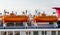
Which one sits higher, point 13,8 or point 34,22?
point 13,8

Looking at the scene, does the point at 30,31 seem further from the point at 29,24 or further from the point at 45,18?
the point at 45,18

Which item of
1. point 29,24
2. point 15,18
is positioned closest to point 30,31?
point 29,24

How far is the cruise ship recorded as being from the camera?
4.27 metres

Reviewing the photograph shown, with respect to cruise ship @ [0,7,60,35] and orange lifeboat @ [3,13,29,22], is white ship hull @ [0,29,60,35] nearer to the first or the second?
cruise ship @ [0,7,60,35]

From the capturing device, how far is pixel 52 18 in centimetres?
450

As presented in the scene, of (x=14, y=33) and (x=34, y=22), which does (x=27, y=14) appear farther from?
(x=14, y=33)

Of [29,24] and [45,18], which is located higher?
[45,18]

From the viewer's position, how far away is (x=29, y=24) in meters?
4.50

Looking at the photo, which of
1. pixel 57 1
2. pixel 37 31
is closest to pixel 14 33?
pixel 37 31

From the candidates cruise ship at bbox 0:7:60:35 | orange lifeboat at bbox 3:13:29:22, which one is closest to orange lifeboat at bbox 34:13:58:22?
cruise ship at bbox 0:7:60:35

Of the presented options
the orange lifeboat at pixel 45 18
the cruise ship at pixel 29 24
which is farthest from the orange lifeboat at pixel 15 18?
the orange lifeboat at pixel 45 18

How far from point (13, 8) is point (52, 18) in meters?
1.07

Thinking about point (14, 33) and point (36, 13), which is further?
point (36, 13)

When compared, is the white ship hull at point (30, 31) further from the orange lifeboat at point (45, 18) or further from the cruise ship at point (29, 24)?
the orange lifeboat at point (45, 18)
